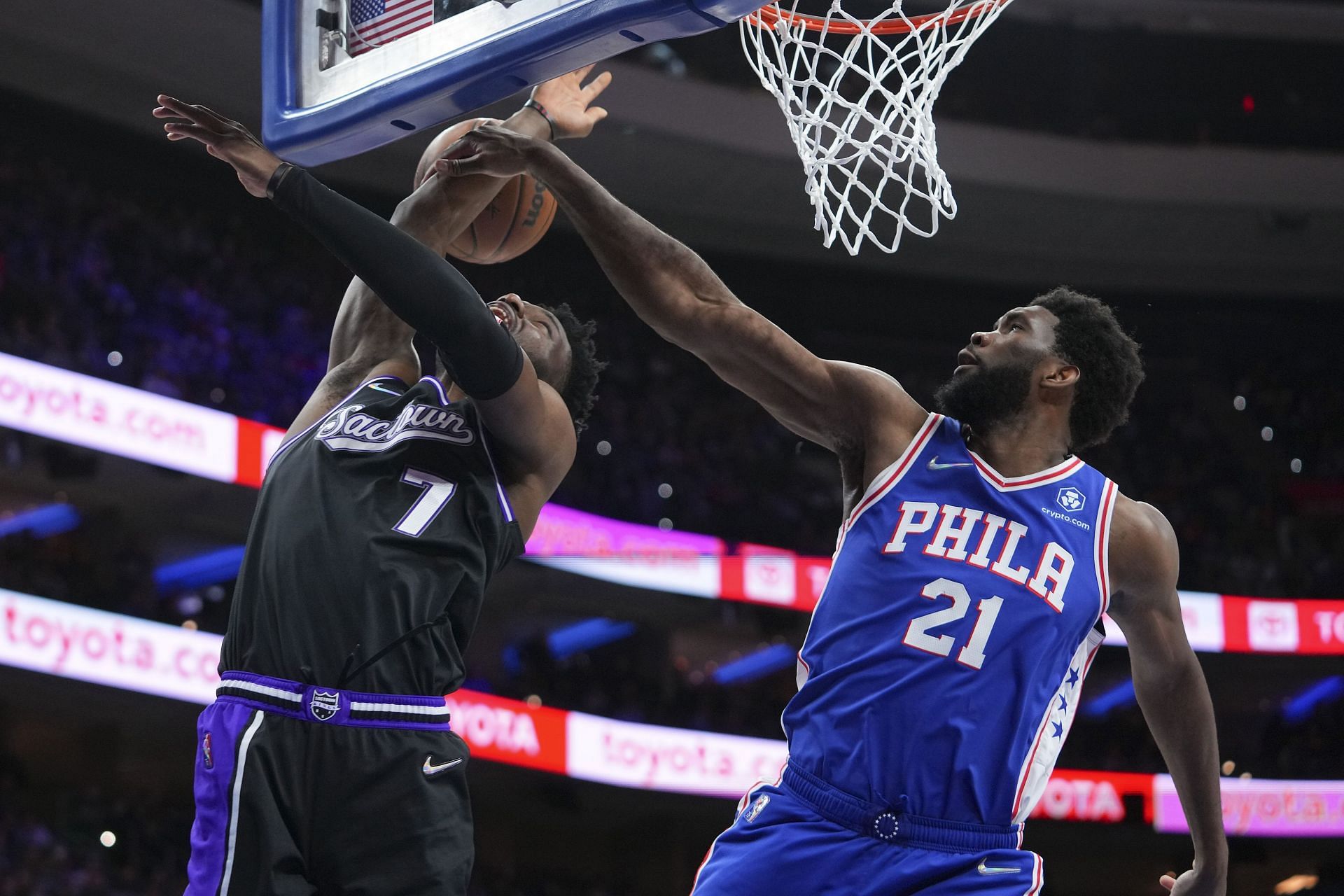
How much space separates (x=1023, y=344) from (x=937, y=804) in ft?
3.25

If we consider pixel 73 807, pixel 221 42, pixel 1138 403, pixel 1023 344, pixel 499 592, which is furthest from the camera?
pixel 1138 403

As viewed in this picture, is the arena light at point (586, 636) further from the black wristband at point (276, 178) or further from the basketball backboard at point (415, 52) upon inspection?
the black wristband at point (276, 178)

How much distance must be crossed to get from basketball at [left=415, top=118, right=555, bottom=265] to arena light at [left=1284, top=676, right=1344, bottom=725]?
12.9 metres

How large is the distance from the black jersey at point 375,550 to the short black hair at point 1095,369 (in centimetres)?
120

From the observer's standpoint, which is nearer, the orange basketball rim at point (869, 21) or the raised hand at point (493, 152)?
the raised hand at point (493, 152)

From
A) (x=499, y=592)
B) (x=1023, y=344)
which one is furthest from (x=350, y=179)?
(x=1023, y=344)

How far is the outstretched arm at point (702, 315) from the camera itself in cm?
261

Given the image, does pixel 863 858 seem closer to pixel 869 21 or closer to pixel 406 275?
pixel 406 275

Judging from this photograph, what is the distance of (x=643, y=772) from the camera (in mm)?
11266

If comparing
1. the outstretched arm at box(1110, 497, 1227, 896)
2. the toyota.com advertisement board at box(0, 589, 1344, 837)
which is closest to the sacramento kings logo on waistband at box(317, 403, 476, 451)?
the outstretched arm at box(1110, 497, 1227, 896)

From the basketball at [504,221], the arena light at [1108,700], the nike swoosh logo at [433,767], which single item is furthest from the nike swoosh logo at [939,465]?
the arena light at [1108,700]

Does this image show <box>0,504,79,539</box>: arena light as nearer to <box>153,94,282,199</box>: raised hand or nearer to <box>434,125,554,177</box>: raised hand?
<box>153,94,282,199</box>: raised hand

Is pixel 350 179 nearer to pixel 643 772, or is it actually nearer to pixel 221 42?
pixel 221 42

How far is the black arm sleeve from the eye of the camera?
2414mm
